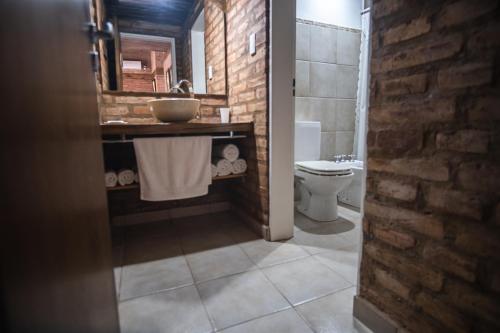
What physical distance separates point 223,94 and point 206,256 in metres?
1.39

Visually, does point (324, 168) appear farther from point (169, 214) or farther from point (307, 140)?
point (169, 214)

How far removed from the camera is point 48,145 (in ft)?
1.52

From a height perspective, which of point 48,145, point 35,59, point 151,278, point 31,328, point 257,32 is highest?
point 257,32

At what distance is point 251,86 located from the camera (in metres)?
1.96

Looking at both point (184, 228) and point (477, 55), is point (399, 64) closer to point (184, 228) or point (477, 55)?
point (477, 55)

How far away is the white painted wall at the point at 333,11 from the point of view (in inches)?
102

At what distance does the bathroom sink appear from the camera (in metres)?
1.85

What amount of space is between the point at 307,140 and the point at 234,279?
1.55m

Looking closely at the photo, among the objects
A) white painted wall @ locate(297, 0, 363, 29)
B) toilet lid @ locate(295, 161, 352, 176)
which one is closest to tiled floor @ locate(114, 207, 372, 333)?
toilet lid @ locate(295, 161, 352, 176)

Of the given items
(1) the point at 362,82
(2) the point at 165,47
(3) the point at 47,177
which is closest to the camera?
(3) the point at 47,177

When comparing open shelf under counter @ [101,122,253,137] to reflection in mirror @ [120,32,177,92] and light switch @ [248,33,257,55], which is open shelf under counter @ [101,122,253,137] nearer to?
light switch @ [248,33,257,55]

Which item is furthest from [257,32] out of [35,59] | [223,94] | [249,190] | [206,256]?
[35,59]

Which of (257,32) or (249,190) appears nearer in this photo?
(257,32)

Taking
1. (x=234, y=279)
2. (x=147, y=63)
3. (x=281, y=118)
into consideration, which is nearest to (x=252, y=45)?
(x=281, y=118)
